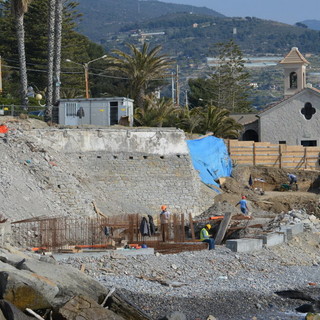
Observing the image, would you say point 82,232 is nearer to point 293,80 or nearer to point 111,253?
point 111,253

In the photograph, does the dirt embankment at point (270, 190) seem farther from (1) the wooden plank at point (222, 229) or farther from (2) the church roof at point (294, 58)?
(2) the church roof at point (294, 58)

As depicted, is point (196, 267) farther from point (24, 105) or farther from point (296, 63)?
point (296, 63)

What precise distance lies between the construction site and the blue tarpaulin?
359 mm

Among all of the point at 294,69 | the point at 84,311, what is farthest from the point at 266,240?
the point at 294,69

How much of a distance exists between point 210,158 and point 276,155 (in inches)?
244

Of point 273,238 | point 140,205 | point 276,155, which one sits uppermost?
point 276,155

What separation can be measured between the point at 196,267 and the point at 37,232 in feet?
16.9

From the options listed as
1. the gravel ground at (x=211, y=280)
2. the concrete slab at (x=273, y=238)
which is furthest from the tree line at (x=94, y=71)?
the gravel ground at (x=211, y=280)

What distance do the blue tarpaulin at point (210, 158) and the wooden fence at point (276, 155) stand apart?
1734mm

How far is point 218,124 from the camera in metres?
47.4

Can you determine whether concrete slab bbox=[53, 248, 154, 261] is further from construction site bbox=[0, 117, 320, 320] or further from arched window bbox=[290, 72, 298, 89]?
arched window bbox=[290, 72, 298, 89]

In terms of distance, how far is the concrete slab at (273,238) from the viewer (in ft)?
89.4

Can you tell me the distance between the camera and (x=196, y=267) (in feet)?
78.1

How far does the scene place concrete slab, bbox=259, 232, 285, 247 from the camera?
2723cm
